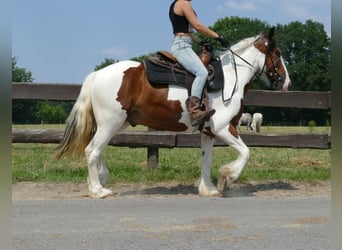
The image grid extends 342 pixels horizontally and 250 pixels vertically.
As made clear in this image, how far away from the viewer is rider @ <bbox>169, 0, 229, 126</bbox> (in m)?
7.10

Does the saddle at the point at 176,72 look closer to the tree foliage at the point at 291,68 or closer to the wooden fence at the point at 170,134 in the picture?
the tree foliage at the point at 291,68

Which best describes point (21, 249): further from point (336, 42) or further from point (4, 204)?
point (336, 42)

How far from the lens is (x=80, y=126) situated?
24.7 ft

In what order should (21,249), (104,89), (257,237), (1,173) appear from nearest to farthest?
(1,173) → (21,249) → (257,237) → (104,89)

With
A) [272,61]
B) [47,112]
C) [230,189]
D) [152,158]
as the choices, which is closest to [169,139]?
[152,158]

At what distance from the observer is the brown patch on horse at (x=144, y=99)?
7.21 meters

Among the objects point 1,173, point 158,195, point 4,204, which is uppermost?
point 1,173

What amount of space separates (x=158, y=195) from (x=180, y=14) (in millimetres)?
2774

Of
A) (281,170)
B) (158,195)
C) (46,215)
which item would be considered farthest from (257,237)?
(281,170)

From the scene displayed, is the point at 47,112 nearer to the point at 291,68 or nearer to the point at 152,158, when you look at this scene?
the point at 152,158

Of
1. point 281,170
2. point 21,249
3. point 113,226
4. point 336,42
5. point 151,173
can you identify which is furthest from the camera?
point 281,170

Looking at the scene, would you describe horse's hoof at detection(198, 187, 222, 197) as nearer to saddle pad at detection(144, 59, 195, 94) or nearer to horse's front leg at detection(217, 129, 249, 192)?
horse's front leg at detection(217, 129, 249, 192)

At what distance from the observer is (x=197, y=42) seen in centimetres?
762

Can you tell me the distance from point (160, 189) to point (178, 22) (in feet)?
9.06
